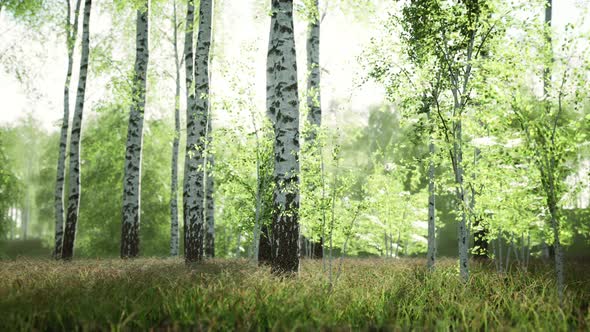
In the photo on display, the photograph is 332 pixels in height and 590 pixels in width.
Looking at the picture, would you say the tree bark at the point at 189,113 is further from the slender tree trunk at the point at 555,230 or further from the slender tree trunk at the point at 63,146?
the slender tree trunk at the point at 555,230

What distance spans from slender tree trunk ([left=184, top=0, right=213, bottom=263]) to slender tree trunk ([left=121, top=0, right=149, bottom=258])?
85.7 inches

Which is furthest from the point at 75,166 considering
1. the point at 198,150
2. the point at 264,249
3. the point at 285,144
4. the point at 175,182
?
the point at 285,144

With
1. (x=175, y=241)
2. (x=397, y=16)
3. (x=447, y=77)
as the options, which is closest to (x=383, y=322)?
(x=447, y=77)

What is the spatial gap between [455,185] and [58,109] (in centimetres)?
1629

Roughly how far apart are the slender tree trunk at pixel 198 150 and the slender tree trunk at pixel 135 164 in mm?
2176

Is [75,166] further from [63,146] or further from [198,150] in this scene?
[198,150]

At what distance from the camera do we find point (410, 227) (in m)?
18.4

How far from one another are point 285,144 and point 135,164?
628 centimetres

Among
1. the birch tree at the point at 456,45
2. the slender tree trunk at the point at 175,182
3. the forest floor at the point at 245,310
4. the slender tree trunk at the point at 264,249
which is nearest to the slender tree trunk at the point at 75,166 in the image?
the slender tree trunk at the point at 175,182

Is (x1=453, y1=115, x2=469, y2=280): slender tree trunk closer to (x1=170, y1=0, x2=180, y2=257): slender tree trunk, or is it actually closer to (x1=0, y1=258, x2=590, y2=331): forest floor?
(x1=0, y1=258, x2=590, y2=331): forest floor

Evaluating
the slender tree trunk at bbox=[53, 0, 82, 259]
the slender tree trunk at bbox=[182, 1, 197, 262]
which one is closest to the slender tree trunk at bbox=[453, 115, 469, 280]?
the slender tree trunk at bbox=[182, 1, 197, 262]

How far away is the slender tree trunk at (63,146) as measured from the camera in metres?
13.1

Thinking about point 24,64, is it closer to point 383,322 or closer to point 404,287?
point 404,287

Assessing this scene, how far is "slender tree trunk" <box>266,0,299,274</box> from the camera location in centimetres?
704
